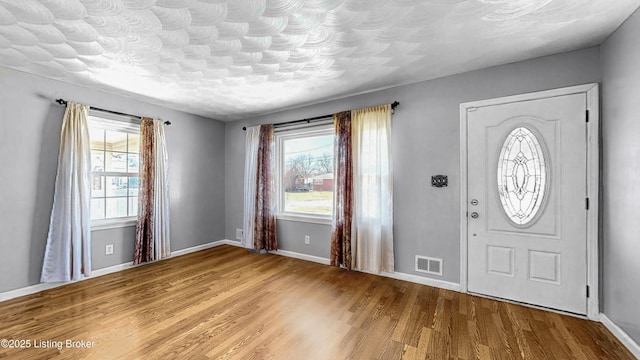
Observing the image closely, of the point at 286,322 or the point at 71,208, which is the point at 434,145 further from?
the point at 71,208

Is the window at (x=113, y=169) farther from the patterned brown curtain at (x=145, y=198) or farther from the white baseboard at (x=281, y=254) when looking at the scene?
the white baseboard at (x=281, y=254)

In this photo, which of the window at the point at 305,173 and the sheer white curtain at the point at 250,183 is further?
the sheer white curtain at the point at 250,183

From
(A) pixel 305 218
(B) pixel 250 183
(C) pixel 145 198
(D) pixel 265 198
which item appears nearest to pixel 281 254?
(A) pixel 305 218

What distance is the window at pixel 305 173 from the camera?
405cm

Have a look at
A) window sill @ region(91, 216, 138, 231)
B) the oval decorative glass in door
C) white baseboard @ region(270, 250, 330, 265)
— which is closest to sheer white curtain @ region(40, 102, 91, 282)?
window sill @ region(91, 216, 138, 231)

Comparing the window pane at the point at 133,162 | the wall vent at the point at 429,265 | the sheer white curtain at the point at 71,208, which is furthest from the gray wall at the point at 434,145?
the sheer white curtain at the point at 71,208

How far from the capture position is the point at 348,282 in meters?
3.19

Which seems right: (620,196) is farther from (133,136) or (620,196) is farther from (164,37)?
(133,136)

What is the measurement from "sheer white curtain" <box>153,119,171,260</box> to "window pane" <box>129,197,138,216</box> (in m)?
0.31

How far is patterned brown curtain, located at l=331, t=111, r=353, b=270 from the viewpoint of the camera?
3.55 metres

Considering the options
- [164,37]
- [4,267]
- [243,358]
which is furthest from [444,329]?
[4,267]

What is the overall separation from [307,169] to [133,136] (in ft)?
9.05

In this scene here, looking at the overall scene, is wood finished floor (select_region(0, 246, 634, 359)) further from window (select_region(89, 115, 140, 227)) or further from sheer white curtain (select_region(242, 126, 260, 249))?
sheer white curtain (select_region(242, 126, 260, 249))

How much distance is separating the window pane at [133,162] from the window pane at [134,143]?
0.26ft
